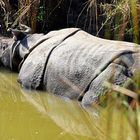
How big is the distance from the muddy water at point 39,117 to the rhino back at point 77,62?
0.18 metres

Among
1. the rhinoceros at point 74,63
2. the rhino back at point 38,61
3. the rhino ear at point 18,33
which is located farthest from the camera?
the rhino ear at point 18,33

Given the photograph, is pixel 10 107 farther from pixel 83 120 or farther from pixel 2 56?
pixel 2 56

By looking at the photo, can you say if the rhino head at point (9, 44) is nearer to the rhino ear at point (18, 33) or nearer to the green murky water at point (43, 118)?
the rhino ear at point (18, 33)

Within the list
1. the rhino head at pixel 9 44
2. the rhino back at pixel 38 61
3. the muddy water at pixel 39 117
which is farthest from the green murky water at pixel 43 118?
the rhino head at pixel 9 44

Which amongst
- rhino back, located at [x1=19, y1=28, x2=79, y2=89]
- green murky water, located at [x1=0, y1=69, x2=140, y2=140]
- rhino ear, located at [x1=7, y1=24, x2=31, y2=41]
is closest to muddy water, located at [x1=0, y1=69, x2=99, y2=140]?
green murky water, located at [x1=0, y1=69, x2=140, y2=140]

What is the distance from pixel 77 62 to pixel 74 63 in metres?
0.06

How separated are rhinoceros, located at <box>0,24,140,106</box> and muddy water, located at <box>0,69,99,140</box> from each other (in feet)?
0.56

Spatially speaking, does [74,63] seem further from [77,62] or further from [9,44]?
[9,44]

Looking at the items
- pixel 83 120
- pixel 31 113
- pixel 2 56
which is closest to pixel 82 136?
pixel 83 120

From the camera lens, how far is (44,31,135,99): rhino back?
538 centimetres

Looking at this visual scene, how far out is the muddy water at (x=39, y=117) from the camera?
4500 millimetres

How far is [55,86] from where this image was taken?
5891 mm

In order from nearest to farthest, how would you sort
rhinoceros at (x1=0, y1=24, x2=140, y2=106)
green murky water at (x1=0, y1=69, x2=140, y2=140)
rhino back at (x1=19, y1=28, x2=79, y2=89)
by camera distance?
green murky water at (x1=0, y1=69, x2=140, y2=140), rhinoceros at (x1=0, y1=24, x2=140, y2=106), rhino back at (x1=19, y1=28, x2=79, y2=89)

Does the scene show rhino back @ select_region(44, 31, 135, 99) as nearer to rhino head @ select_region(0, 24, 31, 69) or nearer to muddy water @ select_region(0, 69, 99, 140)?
muddy water @ select_region(0, 69, 99, 140)
